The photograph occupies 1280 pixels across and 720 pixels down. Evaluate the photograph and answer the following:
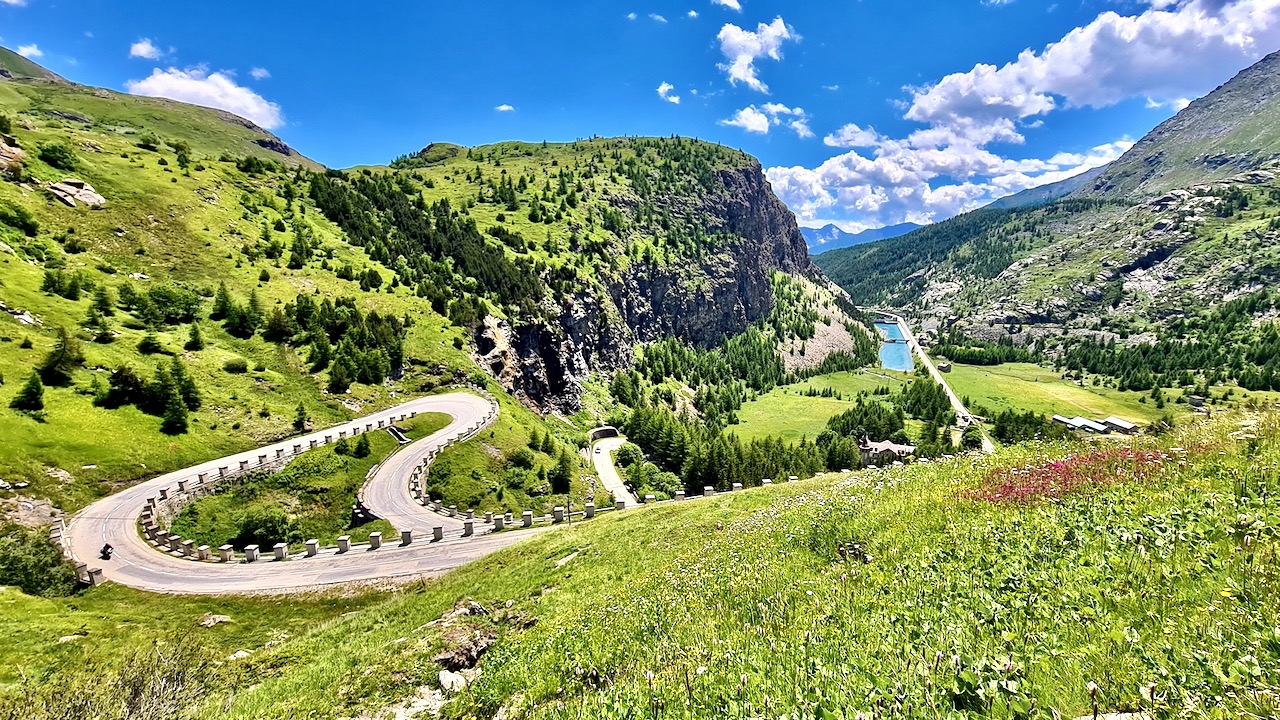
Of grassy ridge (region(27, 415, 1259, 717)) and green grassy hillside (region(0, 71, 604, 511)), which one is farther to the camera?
green grassy hillside (region(0, 71, 604, 511))

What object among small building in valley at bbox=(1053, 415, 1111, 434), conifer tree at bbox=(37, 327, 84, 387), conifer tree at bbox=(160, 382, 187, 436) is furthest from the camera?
small building in valley at bbox=(1053, 415, 1111, 434)

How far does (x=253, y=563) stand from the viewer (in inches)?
1326

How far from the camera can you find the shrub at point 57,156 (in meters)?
73.7

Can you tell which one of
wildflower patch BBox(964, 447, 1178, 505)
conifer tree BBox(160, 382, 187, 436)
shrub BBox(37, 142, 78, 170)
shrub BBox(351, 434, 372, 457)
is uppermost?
shrub BBox(37, 142, 78, 170)

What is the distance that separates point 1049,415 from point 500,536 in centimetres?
19979

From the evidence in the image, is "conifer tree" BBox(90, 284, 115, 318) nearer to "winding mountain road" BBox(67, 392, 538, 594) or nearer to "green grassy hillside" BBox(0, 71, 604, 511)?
"green grassy hillside" BBox(0, 71, 604, 511)

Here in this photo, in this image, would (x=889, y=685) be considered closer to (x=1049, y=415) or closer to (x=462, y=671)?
(x=462, y=671)

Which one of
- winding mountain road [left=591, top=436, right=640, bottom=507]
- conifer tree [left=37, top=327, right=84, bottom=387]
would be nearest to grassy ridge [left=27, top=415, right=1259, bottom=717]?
winding mountain road [left=591, top=436, right=640, bottom=507]

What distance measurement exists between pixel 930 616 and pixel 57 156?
11848 centimetres

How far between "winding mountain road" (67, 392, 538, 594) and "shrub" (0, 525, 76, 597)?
8.53 feet

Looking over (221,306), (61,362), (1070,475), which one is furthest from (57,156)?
(1070,475)

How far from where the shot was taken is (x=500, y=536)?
123ft

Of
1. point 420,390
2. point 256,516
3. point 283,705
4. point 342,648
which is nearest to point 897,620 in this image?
point 283,705

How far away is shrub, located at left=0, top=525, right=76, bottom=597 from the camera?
25.1m
